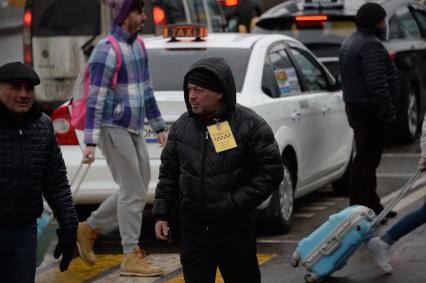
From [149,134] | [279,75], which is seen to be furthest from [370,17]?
[149,134]

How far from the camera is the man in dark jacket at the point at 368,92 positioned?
999cm

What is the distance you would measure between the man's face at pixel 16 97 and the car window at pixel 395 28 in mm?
9752

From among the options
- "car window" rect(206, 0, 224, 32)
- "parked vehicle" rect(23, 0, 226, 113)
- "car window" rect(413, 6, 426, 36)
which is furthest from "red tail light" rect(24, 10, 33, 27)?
"car window" rect(413, 6, 426, 36)

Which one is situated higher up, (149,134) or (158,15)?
(149,134)

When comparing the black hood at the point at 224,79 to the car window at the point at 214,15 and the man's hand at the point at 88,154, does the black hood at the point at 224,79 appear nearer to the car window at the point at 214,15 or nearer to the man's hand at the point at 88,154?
the man's hand at the point at 88,154

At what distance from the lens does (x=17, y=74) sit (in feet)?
19.7

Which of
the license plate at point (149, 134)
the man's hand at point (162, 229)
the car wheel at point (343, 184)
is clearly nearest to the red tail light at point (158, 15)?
the car wheel at point (343, 184)

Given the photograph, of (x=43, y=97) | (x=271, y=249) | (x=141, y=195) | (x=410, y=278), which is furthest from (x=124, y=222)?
(x=43, y=97)

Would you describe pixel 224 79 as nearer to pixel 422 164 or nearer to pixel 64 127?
pixel 422 164

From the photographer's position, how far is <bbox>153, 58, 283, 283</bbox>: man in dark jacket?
20.1 ft

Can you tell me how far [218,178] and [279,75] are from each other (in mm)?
4493

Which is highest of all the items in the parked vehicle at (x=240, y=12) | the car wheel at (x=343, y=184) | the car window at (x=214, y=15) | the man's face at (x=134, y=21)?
the man's face at (x=134, y=21)

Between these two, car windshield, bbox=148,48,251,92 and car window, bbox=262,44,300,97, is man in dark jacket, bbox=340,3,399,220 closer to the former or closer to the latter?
car window, bbox=262,44,300,97

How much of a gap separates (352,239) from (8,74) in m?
2.92
